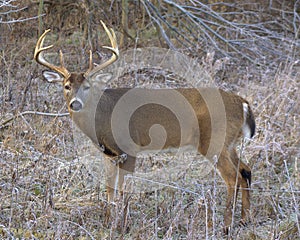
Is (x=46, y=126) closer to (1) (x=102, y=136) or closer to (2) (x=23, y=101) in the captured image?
(2) (x=23, y=101)

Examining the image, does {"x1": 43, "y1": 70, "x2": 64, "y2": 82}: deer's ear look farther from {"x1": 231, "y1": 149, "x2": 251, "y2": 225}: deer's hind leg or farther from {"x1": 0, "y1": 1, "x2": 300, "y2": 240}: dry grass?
{"x1": 231, "y1": 149, "x2": 251, "y2": 225}: deer's hind leg

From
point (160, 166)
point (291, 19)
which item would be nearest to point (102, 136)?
point (160, 166)

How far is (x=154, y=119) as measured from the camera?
5.61m

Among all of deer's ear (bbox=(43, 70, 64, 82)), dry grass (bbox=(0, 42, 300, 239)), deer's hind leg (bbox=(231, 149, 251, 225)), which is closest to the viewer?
dry grass (bbox=(0, 42, 300, 239))

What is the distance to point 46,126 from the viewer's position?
6.26m

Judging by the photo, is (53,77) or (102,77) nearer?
(53,77)

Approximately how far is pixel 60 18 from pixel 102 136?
14.8ft

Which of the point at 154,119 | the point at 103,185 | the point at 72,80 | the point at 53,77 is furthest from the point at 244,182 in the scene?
the point at 53,77

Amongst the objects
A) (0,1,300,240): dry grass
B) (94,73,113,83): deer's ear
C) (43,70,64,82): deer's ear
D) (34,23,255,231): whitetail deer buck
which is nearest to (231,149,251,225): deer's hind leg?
(34,23,255,231): whitetail deer buck

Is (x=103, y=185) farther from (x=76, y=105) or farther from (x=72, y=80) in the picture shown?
(x=72, y=80)

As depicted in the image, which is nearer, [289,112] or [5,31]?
[289,112]

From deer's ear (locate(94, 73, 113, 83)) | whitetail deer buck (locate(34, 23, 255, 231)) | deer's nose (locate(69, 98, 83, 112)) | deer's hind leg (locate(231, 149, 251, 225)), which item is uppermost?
deer's ear (locate(94, 73, 113, 83))

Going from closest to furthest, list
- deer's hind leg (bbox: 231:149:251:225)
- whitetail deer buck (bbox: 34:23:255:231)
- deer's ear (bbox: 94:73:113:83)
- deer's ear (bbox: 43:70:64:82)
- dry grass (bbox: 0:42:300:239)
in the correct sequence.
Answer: dry grass (bbox: 0:42:300:239) < deer's hind leg (bbox: 231:149:251:225) < whitetail deer buck (bbox: 34:23:255:231) < deer's ear (bbox: 43:70:64:82) < deer's ear (bbox: 94:73:113:83)

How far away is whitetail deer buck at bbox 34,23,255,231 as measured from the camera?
5.25 meters
